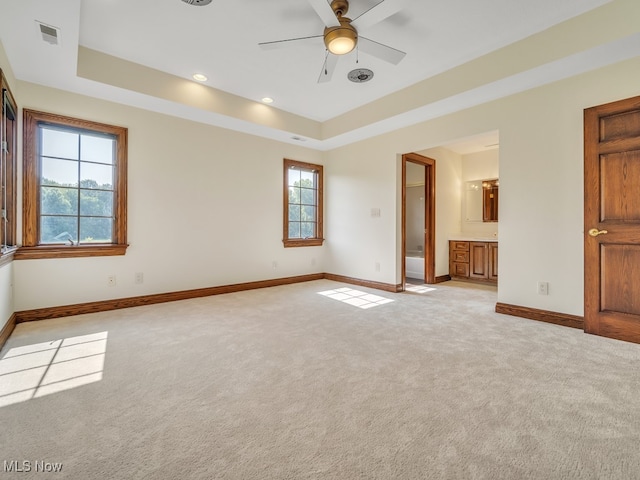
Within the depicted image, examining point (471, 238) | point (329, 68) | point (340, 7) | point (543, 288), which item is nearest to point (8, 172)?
point (329, 68)

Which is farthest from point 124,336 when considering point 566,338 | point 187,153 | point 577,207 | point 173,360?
point 577,207

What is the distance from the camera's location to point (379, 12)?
2283 millimetres

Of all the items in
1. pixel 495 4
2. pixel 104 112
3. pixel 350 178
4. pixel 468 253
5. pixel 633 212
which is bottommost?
pixel 468 253

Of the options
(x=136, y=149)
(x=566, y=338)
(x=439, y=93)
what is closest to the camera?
(x=566, y=338)

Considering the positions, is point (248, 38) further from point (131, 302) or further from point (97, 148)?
point (131, 302)

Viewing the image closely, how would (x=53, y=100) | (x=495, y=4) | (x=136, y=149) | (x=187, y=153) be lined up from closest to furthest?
(x=495, y=4)
(x=53, y=100)
(x=136, y=149)
(x=187, y=153)

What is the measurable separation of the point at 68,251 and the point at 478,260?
620 centimetres

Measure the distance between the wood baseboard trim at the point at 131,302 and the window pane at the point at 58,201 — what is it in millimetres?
1073

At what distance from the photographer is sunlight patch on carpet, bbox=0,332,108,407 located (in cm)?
187

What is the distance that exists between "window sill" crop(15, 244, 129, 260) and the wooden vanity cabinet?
5.55 metres

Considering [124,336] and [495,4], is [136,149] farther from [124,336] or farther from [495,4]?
[495,4]

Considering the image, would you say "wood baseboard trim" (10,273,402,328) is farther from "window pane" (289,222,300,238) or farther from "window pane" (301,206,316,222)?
"window pane" (301,206,316,222)

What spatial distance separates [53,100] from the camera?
3383mm

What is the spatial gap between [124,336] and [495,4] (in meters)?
4.32
